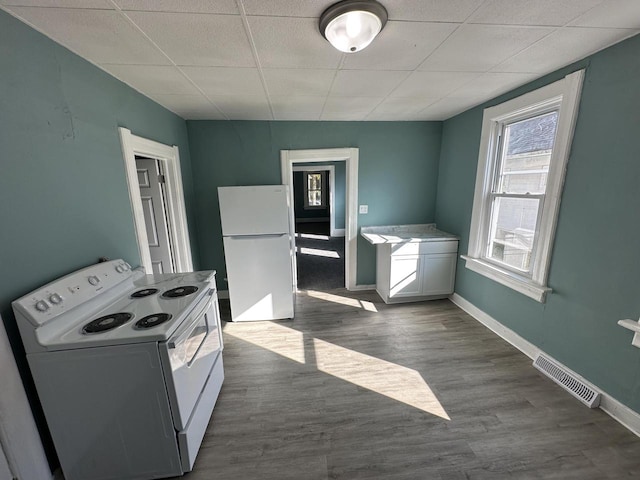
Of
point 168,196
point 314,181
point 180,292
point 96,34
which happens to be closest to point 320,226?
point 314,181

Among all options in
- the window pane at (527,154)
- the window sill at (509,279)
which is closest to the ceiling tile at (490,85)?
the window pane at (527,154)

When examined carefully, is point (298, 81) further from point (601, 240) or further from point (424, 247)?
point (601, 240)

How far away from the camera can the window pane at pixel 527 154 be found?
2184mm

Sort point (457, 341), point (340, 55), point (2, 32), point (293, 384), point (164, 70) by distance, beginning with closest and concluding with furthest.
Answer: point (2, 32)
point (340, 55)
point (164, 70)
point (293, 384)
point (457, 341)

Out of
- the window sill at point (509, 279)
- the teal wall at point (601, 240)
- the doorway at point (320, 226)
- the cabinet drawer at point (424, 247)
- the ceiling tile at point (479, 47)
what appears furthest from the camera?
the doorway at point (320, 226)

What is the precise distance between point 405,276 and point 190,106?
3.06 m

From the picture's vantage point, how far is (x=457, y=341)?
2.59 metres

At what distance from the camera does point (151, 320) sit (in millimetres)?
1322

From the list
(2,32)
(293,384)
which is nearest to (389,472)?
(293,384)

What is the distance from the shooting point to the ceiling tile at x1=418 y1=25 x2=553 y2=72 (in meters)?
1.42

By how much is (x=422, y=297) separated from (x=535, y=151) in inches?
78.4

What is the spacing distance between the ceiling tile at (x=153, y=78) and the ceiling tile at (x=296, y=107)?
0.77 m

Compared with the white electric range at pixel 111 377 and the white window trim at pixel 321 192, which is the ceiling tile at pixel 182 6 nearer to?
the white electric range at pixel 111 377

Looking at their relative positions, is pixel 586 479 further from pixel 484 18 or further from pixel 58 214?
pixel 58 214
